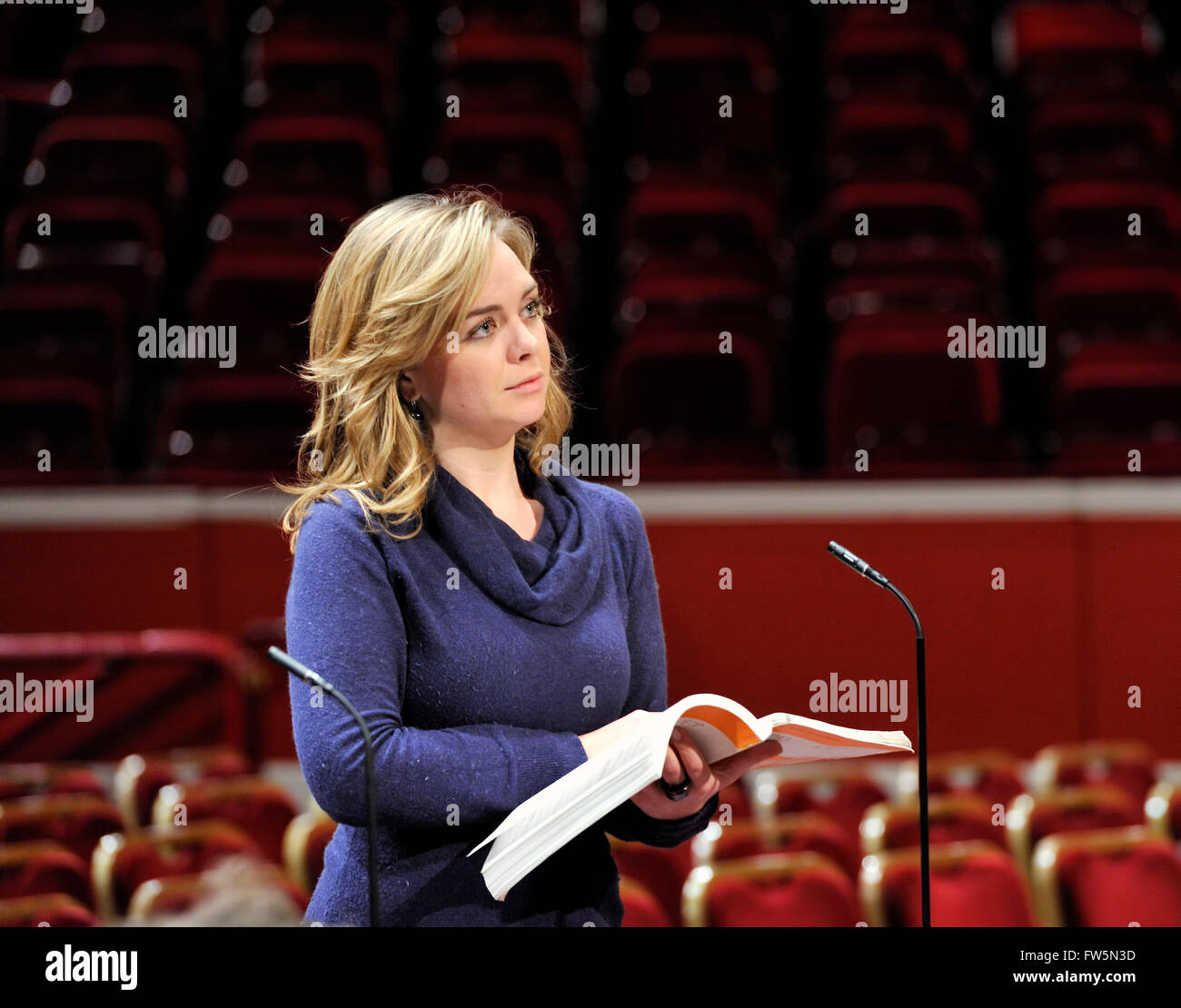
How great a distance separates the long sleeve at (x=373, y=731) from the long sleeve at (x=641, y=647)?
52 millimetres

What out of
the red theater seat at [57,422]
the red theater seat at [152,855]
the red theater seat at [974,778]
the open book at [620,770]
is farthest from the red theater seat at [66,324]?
the open book at [620,770]

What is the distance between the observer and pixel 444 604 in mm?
448

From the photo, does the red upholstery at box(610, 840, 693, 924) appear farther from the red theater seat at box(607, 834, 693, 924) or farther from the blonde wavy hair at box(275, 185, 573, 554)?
the blonde wavy hair at box(275, 185, 573, 554)

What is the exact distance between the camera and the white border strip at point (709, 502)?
52.9 inches

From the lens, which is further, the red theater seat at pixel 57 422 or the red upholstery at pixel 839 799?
the red theater seat at pixel 57 422

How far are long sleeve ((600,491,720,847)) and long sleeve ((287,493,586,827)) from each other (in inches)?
2.0

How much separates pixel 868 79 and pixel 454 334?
1.75 m

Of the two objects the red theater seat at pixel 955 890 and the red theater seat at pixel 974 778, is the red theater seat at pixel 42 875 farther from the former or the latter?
the red theater seat at pixel 974 778

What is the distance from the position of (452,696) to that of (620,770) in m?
0.08

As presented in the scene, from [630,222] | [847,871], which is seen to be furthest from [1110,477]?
[630,222]

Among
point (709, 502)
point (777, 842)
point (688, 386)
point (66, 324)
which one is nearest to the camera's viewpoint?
point (777, 842)

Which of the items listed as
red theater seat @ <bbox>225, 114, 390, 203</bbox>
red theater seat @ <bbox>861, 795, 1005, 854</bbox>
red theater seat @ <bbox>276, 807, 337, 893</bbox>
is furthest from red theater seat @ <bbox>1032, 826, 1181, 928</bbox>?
red theater seat @ <bbox>225, 114, 390, 203</bbox>

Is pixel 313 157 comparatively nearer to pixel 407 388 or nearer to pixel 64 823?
pixel 64 823

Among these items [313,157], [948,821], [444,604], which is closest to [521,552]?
[444,604]
